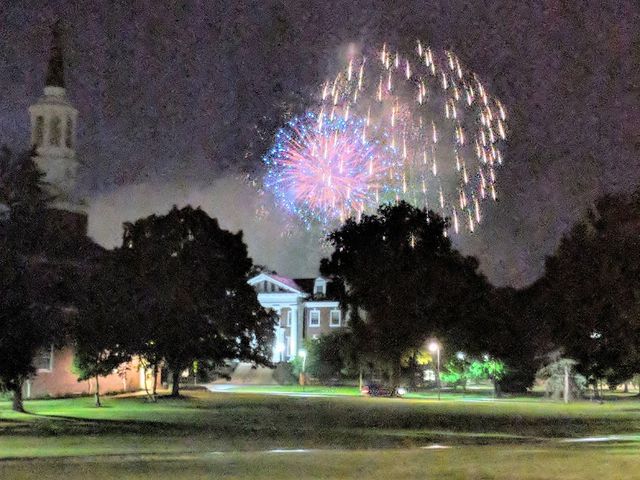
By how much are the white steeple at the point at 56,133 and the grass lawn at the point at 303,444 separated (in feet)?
68.4

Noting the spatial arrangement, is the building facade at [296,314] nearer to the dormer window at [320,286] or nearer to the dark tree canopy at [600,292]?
the dormer window at [320,286]

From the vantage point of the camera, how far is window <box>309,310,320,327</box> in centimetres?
9814

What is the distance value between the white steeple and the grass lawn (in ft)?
68.4

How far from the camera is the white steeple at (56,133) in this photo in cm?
5425

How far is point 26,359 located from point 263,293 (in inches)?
2900

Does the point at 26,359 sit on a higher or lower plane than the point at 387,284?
lower

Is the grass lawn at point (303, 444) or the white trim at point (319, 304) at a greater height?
the white trim at point (319, 304)

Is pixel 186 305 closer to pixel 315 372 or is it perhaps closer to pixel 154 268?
pixel 154 268

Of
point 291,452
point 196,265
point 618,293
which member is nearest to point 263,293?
point 196,265

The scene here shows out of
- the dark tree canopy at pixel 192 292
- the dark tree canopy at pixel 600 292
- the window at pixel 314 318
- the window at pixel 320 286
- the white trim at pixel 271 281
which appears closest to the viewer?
the dark tree canopy at pixel 600 292

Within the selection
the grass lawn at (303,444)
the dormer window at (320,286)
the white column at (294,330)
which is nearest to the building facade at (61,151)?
the grass lawn at (303,444)

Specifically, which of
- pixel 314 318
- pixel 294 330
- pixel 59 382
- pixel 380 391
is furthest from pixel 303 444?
pixel 314 318

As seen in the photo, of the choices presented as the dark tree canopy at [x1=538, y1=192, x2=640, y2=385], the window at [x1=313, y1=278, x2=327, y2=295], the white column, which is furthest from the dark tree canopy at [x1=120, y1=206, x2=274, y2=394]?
the window at [x1=313, y1=278, x2=327, y2=295]

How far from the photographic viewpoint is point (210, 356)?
52.4 metres
